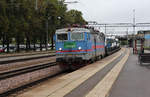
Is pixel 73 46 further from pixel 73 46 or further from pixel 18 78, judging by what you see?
pixel 18 78

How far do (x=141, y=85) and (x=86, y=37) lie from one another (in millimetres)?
8383

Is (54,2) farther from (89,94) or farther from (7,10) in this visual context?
(89,94)

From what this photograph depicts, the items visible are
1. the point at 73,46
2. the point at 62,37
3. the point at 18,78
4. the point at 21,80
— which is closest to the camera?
the point at 21,80

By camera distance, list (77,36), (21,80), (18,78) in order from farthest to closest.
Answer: (77,36), (18,78), (21,80)

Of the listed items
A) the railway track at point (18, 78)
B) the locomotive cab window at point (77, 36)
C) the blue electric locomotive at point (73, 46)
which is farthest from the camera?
the locomotive cab window at point (77, 36)

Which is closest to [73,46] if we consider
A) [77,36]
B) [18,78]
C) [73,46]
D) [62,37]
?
[73,46]

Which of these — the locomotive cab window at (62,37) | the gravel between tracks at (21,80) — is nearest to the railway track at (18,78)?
the gravel between tracks at (21,80)

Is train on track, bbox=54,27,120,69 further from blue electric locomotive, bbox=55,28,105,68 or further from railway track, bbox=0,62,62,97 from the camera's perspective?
railway track, bbox=0,62,62,97

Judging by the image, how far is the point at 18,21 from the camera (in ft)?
143

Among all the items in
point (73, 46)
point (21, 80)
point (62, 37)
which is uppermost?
point (62, 37)

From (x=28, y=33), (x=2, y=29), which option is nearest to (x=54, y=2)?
(x=28, y=33)

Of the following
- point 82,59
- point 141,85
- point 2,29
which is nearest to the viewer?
point 141,85

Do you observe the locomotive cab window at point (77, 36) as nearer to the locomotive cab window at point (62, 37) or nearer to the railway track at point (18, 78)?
the locomotive cab window at point (62, 37)

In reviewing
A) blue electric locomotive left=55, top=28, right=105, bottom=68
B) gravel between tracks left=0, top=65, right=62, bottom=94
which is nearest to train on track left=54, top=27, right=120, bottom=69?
blue electric locomotive left=55, top=28, right=105, bottom=68
